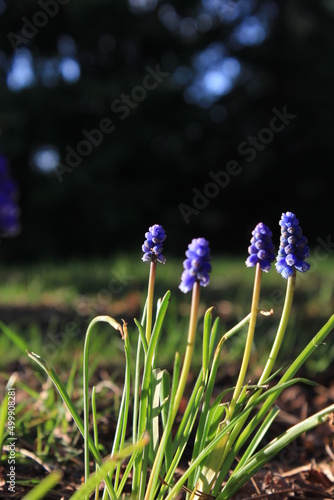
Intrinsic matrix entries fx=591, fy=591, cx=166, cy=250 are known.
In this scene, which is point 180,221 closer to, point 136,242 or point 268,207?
point 136,242

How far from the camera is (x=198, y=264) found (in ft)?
3.33

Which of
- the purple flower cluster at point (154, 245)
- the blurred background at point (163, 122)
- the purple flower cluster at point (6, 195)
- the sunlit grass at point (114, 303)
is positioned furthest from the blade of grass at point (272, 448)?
the blurred background at point (163, 122)

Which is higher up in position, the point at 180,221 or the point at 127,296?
the point at 180,221

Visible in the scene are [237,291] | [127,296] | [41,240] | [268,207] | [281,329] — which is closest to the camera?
[281,329]

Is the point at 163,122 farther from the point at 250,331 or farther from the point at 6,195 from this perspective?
the point at 250,331

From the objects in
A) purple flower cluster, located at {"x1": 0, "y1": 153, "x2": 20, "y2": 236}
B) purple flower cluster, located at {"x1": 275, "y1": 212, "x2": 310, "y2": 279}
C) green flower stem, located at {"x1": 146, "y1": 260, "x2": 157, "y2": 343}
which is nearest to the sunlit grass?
purple flower cluster, located at {"x1": 0, "y1": 153, "x2": 20, "y2": 236}

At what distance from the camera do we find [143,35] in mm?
11023

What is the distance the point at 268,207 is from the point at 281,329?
11.6 meters

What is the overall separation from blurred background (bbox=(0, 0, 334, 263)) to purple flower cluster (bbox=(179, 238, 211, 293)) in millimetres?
8694

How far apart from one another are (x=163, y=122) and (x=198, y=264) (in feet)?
34.4

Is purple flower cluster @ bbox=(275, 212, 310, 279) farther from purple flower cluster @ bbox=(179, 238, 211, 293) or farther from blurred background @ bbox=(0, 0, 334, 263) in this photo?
blurred background @ bbox=(0, 0, 334, 263)

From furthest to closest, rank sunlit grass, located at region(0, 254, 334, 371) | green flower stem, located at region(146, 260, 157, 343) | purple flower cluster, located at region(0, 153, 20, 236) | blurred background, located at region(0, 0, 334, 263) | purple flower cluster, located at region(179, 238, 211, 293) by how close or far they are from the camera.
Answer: blurred background, located at region(0, 0, 334, 263)
purple flower cluster, located at region(0, 153, 20, 236)
sunlit grass, located at region(0, 254, 334, 371)
green flower stem, located at region(146, 260, 157, 343)
purple flower cluster, located at region(179, 238, 211, 293)

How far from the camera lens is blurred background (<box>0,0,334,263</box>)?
400 inches

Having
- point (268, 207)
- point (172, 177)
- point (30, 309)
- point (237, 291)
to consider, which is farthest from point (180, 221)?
point (30, 309)
